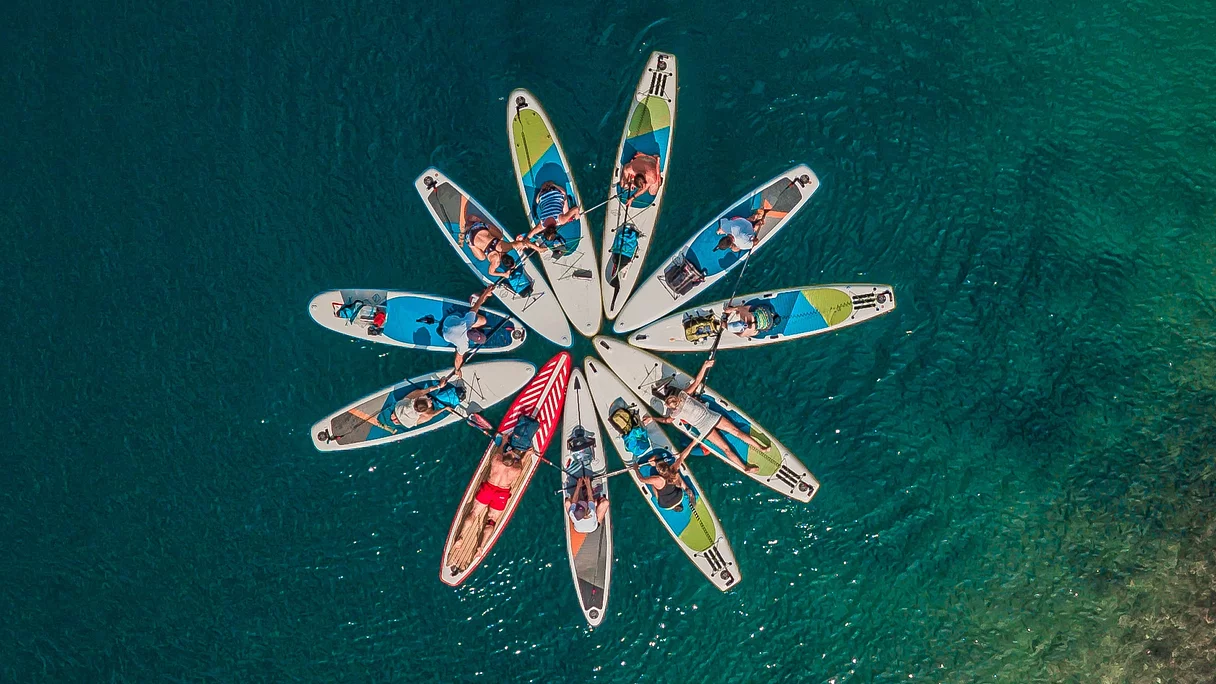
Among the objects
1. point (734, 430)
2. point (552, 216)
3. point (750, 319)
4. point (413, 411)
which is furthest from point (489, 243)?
point (734, 430)

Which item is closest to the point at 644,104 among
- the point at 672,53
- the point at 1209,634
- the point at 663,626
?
the point at 672,53

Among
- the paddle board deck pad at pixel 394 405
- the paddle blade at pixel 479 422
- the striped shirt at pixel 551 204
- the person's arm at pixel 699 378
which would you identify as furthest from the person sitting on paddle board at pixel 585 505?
the striped shirt at pixel 551 204

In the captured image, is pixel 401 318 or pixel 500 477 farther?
pixel 401 318

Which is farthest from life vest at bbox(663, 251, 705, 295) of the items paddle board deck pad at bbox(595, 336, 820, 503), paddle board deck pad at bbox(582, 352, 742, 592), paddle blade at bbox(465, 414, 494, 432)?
paddle blade at bbox(465, 414, 494, 432)

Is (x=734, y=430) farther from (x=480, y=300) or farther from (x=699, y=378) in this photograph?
(x=480, y=300)

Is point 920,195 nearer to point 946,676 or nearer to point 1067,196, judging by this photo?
point 1067,196

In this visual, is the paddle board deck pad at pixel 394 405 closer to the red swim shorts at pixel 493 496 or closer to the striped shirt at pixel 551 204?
the red swim shorts at pixel 493 496
